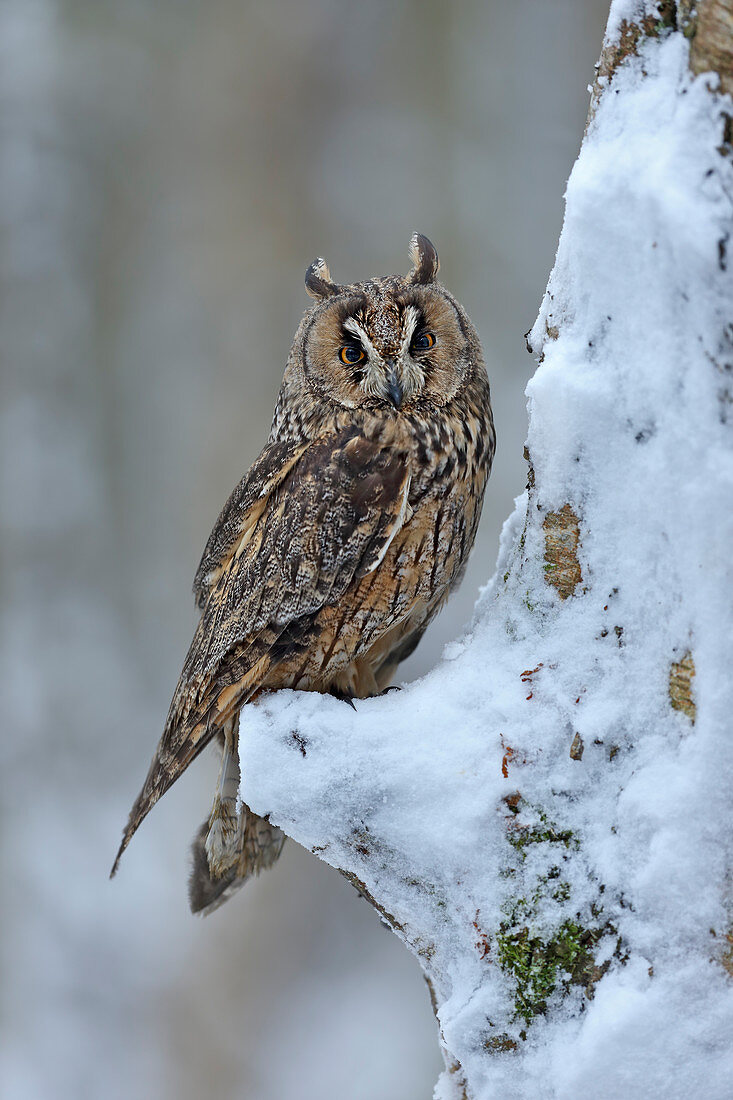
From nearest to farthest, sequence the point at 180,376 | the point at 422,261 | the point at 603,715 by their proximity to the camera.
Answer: the point at 603,715, the point at 422,261, the point at 180,376

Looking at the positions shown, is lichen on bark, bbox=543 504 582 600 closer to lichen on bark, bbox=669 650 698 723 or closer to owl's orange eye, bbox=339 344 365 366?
lichen on bark, bbox=669 650 698 723

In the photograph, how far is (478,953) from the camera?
112 centimetres

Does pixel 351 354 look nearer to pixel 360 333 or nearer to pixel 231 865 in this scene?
pixel 360 333

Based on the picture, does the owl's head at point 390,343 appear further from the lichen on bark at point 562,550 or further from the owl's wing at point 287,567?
the lichen on bark at point 562,550

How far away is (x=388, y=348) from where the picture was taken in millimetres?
1422

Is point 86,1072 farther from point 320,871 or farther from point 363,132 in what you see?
point 363,132

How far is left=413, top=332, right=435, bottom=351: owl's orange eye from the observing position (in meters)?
1.47

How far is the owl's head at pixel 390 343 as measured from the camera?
1433 millimetres

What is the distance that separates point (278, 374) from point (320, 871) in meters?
2.14

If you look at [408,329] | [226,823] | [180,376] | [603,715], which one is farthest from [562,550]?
[180,376]

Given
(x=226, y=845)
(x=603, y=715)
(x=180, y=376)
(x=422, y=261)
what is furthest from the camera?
(x=180, y=376)

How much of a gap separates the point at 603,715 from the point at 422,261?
0.94 metres

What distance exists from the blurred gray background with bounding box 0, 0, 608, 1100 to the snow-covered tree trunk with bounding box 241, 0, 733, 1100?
2.14 metres

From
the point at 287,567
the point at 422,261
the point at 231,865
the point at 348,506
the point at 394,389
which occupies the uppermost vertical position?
the point at 422,261
